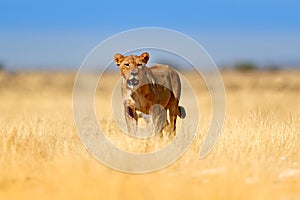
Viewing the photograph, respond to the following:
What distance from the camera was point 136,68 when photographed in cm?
1220

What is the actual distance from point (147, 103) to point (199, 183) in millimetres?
3498

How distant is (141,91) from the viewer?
12406mm

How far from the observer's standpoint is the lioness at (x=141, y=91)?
12.2m

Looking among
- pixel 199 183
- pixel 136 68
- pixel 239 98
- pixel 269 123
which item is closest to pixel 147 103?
pixel 136 68

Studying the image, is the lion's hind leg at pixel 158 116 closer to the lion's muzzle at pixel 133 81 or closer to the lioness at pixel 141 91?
the lioness at pixel 141 91

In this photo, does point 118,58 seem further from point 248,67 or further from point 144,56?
point 248,67

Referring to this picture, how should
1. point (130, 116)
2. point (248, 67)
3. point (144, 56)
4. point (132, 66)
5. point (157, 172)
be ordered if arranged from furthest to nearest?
point (248, 67) → point (130, 116) → point (144, 56) → point (132, 66) → point (157, 172)

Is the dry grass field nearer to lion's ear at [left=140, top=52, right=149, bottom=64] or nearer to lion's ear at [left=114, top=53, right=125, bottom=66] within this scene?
lion's ear at [left=114, top=53, right=125, bottom=66]

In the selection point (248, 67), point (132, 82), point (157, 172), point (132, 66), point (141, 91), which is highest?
point (248, 67)

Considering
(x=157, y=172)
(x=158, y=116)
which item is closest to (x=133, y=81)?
(x=158, y=116)

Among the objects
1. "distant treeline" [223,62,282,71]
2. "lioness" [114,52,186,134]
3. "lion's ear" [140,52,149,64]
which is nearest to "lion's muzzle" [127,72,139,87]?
"lioness" [114,52,186,134]

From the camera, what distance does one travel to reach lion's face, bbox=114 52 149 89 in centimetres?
1219

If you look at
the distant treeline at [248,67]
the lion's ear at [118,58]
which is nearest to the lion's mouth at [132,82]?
the lion's ear at [118,58]

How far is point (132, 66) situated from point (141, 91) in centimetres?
51
